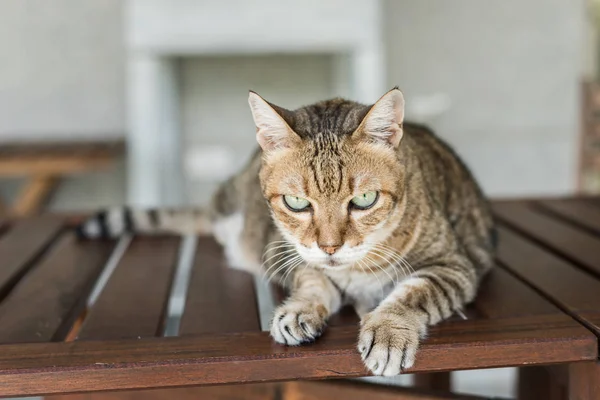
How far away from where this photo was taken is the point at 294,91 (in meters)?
3.00

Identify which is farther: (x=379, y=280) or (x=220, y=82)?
(x=220, y=82)

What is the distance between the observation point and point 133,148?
260cm

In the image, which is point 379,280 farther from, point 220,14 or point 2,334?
point 220,14

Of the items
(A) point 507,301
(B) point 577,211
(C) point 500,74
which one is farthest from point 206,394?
(C) point 500,74

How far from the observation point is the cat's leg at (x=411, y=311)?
1.04 meters

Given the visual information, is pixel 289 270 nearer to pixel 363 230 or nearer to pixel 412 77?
pixel 363 230

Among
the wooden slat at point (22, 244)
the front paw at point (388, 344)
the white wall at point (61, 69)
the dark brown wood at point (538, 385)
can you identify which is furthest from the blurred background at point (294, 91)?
the front paw at point (388, 344)

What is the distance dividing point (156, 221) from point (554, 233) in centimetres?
90

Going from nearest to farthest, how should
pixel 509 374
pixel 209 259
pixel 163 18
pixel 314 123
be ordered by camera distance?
pixel 314 123
pixel 209 259
pixel 163 18
pixel 509 374

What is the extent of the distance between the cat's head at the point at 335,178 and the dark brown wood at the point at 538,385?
0.49 m

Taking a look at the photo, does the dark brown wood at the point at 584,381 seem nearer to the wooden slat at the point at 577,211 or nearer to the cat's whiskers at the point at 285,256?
the cat's whiskers at the point at 285,256

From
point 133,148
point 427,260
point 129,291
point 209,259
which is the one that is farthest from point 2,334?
point 133,148

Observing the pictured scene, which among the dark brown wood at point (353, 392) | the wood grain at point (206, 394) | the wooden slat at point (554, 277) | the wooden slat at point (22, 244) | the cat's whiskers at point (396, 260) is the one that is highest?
the cat's whiskers at point (396, 260)

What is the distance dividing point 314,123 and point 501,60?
77.7 inches
